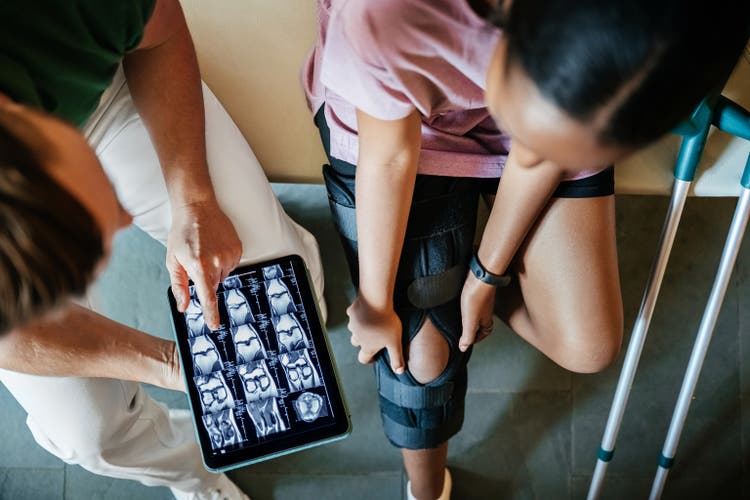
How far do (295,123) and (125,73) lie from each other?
258 millimetres

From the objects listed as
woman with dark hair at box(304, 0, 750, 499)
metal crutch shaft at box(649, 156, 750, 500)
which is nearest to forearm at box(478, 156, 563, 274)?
woman with dark hair at box(304, 0, 750, 499)

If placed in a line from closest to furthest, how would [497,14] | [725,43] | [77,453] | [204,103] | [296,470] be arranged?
[725,43], [497,14], [204,103], [77,453], [296,470]

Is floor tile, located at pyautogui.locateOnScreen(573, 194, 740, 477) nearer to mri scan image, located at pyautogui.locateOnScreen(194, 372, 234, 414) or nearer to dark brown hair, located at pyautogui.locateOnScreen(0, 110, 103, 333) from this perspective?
mri scan image, located at pyautogui.locateOnScreen(194, 372, 234, 414)

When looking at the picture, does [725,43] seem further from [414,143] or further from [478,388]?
[478,388]

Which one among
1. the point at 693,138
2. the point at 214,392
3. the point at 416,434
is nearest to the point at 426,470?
the point at 416,434

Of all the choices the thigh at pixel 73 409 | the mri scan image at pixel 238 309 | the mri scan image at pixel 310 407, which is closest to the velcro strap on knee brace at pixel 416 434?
the mri scan image at pixel 310 407

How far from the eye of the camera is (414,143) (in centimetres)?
87

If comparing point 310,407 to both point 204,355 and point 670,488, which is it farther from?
point 670,488

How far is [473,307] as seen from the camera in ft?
3.57

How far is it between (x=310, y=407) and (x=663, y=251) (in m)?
0.62

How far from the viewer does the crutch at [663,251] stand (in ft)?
3.05

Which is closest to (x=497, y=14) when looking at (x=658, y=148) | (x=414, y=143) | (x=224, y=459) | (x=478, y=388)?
(x=414, y=143)

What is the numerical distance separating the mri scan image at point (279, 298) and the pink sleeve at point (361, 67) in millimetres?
324

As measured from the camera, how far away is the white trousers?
1006mm
